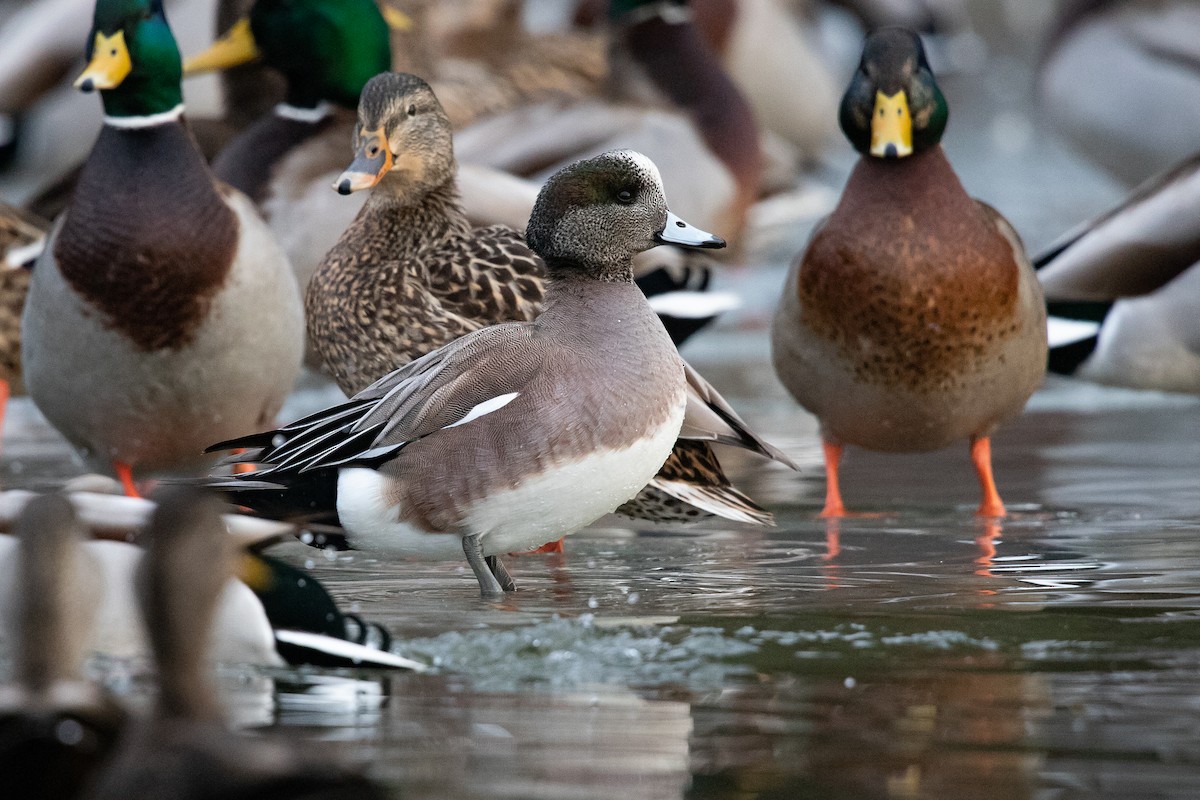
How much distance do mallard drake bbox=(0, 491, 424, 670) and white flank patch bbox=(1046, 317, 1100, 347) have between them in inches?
144

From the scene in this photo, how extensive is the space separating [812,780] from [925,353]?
252 cm

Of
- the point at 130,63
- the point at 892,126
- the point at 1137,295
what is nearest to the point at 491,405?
the point at 892,126

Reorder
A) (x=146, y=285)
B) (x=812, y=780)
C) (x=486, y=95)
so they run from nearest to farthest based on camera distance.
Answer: (x=812, y=780), (x=146, y=285), (x=486, y=95)

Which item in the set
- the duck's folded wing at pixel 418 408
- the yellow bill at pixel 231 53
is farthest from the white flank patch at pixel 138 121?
the yellow bill at pixel 231 53

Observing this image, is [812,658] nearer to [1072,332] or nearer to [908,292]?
[908,292]

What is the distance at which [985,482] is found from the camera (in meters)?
5.33

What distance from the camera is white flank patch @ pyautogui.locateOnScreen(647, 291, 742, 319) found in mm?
5871

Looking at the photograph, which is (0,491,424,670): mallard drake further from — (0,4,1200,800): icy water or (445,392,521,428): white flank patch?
(445,392,521,428): white flank patch

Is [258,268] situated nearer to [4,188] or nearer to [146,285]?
[146,285]

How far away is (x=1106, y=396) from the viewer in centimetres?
727

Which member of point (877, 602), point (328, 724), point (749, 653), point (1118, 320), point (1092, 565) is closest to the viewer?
point (328, 724)

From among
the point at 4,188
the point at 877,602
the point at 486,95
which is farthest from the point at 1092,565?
the point at 4,188

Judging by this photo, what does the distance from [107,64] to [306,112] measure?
149 cm

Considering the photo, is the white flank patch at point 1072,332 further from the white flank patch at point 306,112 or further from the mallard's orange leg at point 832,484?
the white flank patch at point 306,112
